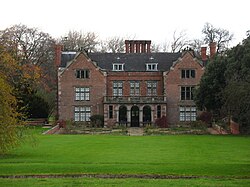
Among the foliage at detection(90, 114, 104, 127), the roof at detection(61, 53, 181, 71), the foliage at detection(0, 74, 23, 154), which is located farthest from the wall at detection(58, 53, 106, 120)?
the foliage at detection(0, 74, 23, 154)

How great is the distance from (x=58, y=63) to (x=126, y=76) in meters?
8.25

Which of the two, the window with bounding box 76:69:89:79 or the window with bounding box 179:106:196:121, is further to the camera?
the window with bounding box 179:106:196:121

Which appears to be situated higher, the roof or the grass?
the roof

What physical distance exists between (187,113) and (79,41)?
2859cm

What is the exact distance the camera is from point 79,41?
79.2 m

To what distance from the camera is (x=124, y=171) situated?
18078mm

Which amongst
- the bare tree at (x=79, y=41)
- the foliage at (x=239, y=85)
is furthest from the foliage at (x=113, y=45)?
the foliage at (x=239, y=85)

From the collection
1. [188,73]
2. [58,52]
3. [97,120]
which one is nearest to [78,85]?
[58,52]

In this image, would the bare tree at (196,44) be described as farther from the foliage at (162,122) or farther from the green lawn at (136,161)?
the green lawn at (136,161)

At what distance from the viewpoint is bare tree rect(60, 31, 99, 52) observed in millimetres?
78062

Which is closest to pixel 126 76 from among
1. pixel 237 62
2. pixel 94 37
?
pixel 237 62

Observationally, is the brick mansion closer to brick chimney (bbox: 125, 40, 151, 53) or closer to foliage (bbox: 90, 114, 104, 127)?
foliage (bbox: 90, 114, 104, 127)

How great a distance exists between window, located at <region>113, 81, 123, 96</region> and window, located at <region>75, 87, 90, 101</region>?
318 cm

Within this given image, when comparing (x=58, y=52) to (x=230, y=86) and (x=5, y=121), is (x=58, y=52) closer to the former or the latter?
(x=230, y=86)
